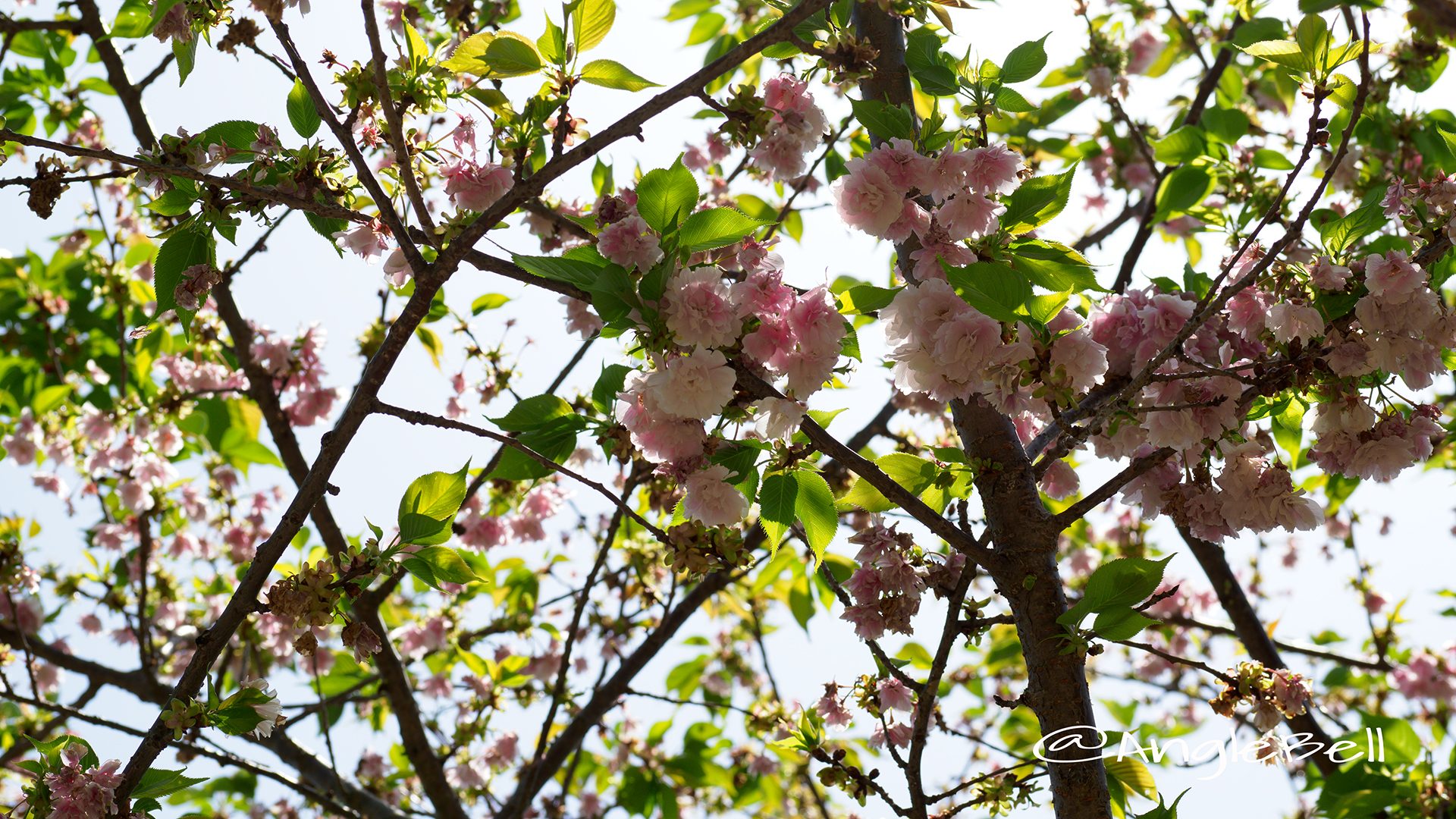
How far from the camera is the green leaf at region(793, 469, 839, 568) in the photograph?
143cm

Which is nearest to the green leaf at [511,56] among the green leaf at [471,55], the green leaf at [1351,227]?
the green leaf at [471,55]

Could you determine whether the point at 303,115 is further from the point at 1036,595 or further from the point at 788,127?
the point at 1036,595

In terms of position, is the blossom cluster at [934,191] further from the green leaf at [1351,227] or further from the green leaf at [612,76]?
the green leaf at [1351,227]

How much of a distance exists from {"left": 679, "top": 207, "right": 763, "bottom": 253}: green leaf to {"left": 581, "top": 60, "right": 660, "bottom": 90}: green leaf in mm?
280

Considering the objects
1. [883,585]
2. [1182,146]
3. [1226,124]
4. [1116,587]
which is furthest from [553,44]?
[1226,124]

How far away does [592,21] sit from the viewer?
1451mm

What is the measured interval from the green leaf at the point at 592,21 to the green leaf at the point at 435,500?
25.9 inches

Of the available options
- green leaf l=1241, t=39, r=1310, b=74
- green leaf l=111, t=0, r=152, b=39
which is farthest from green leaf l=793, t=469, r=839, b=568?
green leaf l=111, t=0, r=152, b=39

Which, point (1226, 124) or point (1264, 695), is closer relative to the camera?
point (1264, 695)

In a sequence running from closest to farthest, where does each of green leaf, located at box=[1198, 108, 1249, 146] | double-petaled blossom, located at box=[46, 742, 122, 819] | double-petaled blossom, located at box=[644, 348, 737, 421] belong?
double-petaled blossom, located at box=[644, 348, 737, 421]
double-petaled blossom, located at box=[46, 742, 122, 819]
green leaf, located at box=[1198, 108, 1249, 146]

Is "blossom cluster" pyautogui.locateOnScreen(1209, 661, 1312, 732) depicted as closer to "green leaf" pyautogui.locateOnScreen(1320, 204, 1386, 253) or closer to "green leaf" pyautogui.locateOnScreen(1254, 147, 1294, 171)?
"green leaf" pyautogui.locateOnScreen(1320, 204, 1386, 253)

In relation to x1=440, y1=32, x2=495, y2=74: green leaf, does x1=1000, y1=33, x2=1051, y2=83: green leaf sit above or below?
above

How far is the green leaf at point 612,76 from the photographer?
57.0 inches

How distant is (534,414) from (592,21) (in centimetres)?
60
